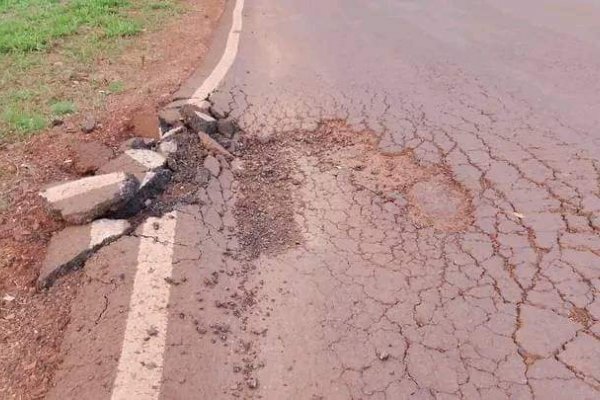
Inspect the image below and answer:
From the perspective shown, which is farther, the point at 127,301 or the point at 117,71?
the point at 117,71

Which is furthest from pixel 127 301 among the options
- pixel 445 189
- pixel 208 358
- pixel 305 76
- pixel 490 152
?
pixel 305 76

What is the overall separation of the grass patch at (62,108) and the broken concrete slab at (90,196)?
154 cm

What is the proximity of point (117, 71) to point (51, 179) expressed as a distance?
2.36 m

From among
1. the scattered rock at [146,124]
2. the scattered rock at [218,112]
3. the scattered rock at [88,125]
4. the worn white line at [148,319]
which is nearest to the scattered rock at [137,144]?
the scattered rock at [146,124]

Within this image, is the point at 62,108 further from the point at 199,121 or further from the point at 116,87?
the point at 199,121

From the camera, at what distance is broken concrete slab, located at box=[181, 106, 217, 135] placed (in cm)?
507

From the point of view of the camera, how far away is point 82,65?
6.50m

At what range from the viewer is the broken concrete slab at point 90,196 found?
12.4 ft

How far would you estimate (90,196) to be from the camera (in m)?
3.87

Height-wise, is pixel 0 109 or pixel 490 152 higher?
pixel 490 152

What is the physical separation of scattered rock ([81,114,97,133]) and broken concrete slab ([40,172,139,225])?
1140 millimetres

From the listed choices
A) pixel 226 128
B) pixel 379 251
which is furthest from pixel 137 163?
pixel 379 251

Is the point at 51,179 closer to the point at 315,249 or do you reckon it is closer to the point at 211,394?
the point at 315,249

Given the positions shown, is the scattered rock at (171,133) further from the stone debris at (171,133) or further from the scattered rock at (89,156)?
the scattered rock at (89,156)
